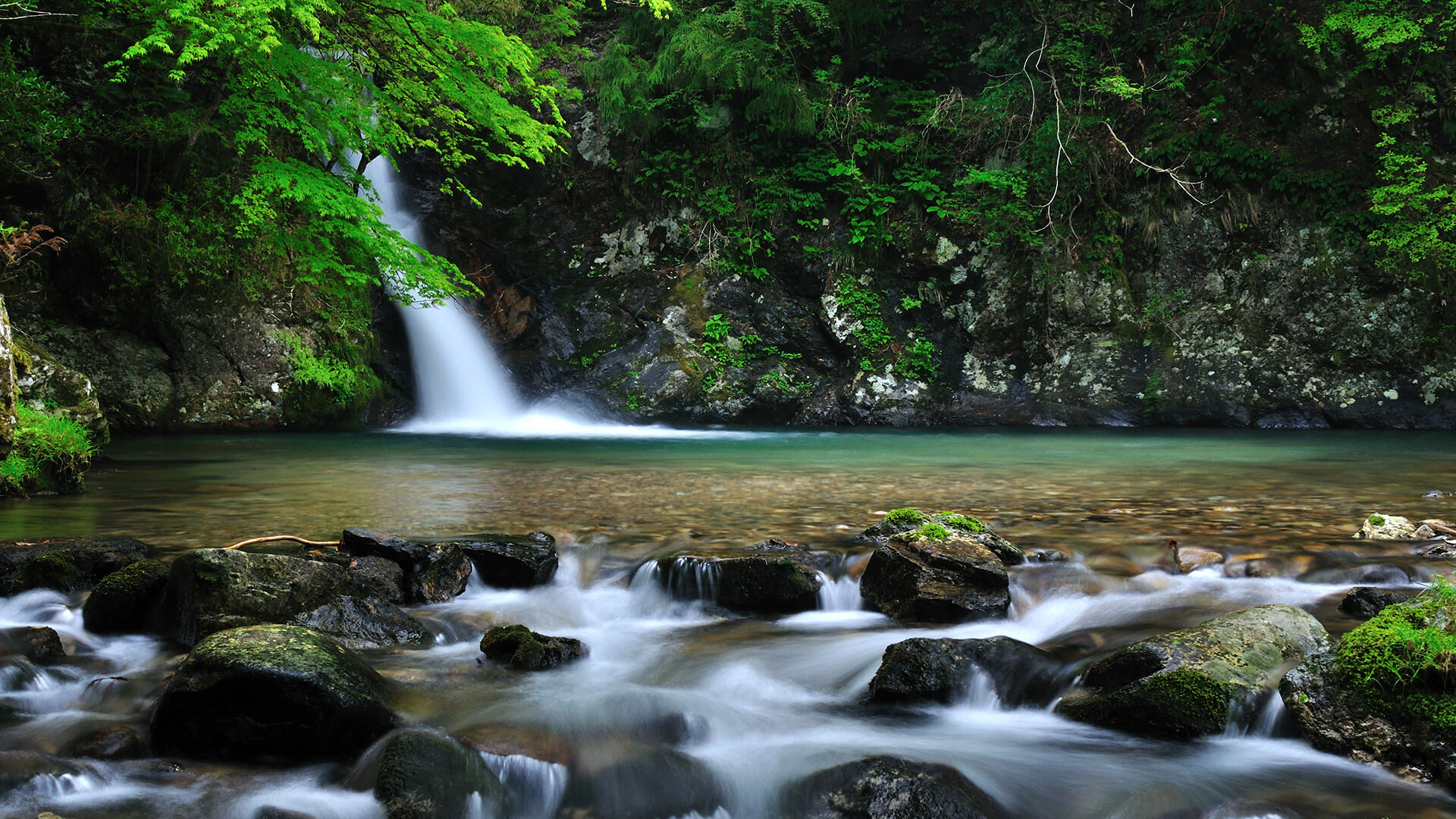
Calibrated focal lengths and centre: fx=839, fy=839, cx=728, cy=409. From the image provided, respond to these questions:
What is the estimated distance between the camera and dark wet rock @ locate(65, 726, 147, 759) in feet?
9.87

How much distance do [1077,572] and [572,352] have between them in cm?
1338

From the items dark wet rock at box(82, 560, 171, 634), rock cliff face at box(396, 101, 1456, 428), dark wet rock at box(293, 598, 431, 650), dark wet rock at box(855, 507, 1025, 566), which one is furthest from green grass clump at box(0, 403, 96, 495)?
rock cliff face at box(396, 101, 1456, 428)

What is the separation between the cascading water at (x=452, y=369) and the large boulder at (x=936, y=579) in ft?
38.1

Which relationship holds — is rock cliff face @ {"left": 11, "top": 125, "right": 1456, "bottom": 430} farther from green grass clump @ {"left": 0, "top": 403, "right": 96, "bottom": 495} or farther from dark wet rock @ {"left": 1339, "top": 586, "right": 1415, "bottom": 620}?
dark wet rock @ {"left": 1339, "top": 586, "right": 1415, "bottom": 620}

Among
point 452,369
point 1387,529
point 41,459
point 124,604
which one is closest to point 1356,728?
point 1387,529

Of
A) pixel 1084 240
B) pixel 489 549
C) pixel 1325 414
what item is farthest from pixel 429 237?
pixel 1325 414

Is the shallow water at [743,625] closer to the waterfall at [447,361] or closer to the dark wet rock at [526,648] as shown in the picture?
the dark wet rock at [526,648]

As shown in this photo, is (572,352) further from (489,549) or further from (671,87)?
(489,549)

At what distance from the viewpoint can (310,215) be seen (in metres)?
11.5

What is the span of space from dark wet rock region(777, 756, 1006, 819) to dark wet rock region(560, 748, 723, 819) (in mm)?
310

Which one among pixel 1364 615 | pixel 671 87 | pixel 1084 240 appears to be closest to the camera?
pixel 1364 615

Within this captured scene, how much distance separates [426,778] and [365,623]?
1.53m

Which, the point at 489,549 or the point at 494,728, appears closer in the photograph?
the point at 494,728

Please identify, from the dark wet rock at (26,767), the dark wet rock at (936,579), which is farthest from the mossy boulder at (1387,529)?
the dark wet rock at (26,767)
